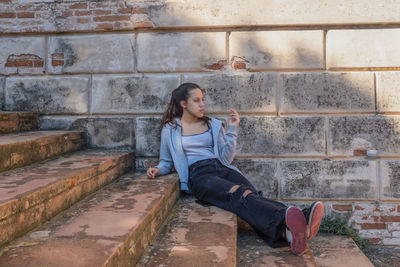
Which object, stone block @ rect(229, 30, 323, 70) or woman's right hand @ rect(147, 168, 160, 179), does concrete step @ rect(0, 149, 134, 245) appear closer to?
woman's right hand @ rect(147, 168, 160, 179)

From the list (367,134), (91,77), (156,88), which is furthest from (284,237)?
(91,77)

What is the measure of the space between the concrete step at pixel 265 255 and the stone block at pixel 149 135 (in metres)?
1.57

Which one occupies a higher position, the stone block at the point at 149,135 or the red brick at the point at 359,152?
the stone block at the point at 149,135

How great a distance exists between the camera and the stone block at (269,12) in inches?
148

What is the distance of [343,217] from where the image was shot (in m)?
3.85

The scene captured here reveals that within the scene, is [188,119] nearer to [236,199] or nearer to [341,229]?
[236,199]

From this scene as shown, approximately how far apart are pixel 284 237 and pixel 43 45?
3.42 m

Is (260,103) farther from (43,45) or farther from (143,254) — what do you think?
(43,45)

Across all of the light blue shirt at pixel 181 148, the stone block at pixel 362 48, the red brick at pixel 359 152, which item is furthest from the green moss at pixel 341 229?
the stone block at pixel 362 48

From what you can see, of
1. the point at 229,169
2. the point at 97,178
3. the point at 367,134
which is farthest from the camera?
the point at 367,134

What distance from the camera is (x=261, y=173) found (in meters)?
3.89

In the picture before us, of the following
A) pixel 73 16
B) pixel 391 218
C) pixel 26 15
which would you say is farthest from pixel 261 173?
pixel 26 15

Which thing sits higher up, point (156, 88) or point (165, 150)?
point (156, 88)

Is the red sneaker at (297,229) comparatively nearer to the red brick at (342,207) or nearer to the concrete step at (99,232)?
the concrete step at (99,232)
